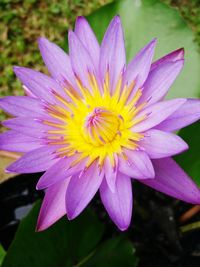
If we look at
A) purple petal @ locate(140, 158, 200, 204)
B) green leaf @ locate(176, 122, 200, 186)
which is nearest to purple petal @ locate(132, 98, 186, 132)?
purple petal @ locate(140, 158, 200, 204)

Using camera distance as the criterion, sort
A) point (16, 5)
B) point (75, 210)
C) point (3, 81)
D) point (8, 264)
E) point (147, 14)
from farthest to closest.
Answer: point (16, 5) < point (3, 81) < point (147, 14) < point (8, 264) < point (75, 210)

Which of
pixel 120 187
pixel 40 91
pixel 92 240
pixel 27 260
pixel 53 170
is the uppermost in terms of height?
pixel 40 91

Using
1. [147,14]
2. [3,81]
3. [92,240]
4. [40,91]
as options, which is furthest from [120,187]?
[3,81]

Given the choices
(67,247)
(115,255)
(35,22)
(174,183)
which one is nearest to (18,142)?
(174,183)

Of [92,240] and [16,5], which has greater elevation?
[16,5]

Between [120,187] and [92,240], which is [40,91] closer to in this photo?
[120,187]

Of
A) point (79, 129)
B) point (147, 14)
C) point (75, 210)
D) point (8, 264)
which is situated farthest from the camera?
point (147, 14)

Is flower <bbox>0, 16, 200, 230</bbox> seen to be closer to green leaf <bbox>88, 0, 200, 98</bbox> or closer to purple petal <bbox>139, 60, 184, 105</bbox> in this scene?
purple petal <bbox>139, 60, 184, 105</bbox>
